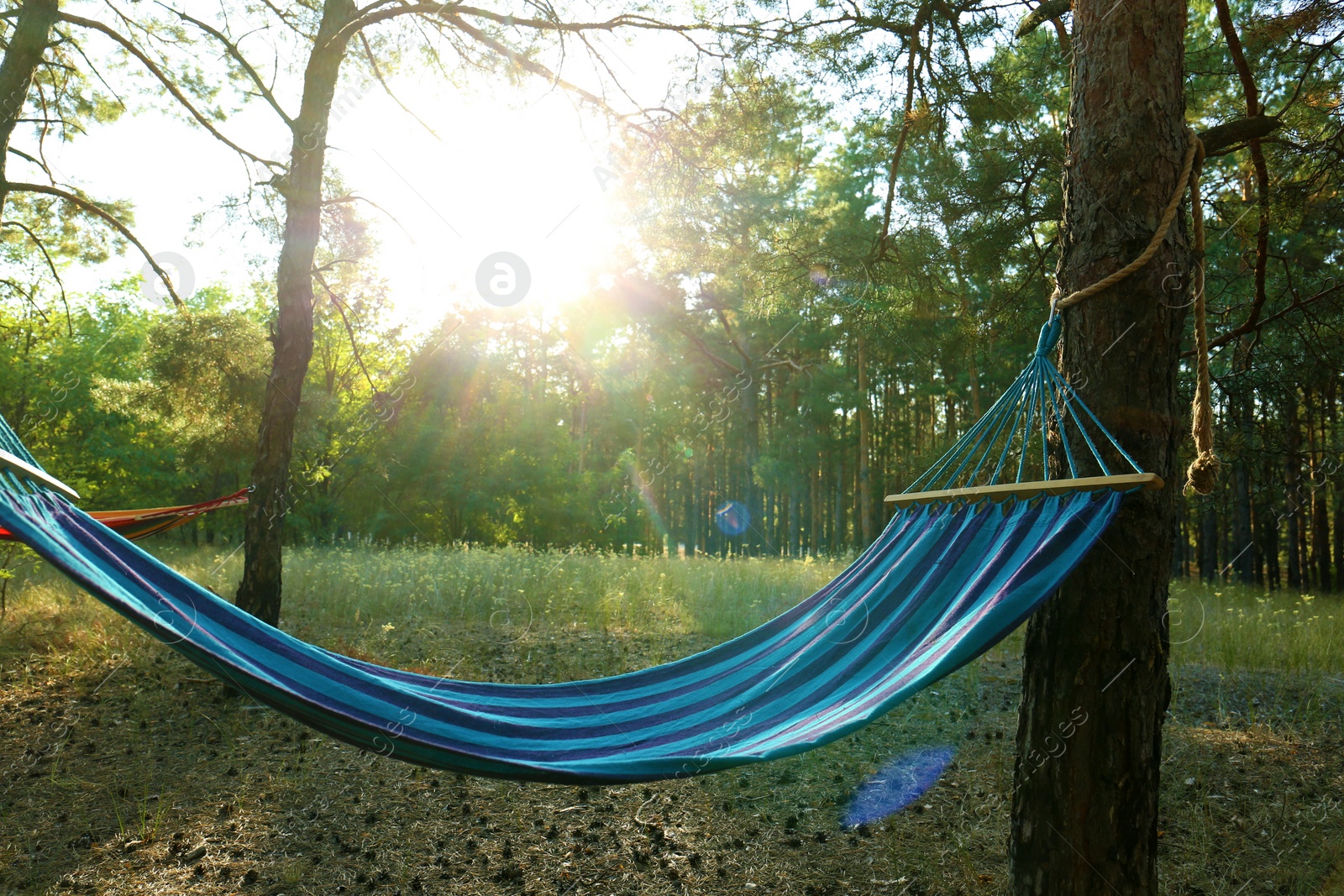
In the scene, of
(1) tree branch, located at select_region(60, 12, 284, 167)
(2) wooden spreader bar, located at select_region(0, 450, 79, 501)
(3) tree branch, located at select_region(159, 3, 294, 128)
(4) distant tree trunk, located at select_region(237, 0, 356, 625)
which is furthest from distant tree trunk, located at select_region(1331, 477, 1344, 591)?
(2) wooden spreader bar, located at select_region(0, 450, 79, 501)

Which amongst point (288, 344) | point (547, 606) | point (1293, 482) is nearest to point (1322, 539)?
point (1293, 482)

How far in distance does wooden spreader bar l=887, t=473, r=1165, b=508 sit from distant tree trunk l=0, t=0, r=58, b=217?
4.38m

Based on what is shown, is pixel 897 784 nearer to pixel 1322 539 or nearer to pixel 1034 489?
pixel 1034 489

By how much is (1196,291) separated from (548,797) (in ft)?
7.40

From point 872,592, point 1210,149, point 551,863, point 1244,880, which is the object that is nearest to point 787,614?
point 872,592

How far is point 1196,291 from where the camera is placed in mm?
1637

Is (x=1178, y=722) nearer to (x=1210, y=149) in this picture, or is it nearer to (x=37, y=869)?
(x=1210, y=149)

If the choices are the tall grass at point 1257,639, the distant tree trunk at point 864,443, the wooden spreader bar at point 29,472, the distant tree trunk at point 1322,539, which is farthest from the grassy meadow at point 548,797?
the distant tree trunk at point 864,443

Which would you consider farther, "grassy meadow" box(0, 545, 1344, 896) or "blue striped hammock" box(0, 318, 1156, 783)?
"grassy meadow" box(0, 545, 1344, 896)

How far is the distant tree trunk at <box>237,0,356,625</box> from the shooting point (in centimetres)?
361

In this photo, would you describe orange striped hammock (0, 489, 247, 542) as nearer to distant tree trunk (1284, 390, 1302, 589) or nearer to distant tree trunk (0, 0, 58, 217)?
distant tree trunk (0, 0, 58, 217)

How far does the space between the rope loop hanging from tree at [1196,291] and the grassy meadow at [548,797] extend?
85 cm

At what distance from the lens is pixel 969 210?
12.7 ft

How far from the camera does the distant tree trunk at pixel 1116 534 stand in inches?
59.3
